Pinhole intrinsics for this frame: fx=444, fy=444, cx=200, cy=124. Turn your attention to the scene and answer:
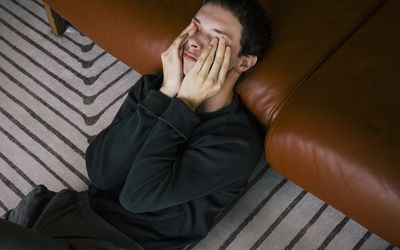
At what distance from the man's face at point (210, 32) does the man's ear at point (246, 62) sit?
4 centimetres

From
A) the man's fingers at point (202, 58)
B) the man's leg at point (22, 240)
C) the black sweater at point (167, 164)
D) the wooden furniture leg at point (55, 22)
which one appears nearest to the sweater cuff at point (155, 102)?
the black sweater at point (167, 164)

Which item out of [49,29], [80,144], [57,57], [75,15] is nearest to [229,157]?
[80,144]

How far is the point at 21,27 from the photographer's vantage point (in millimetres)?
1839

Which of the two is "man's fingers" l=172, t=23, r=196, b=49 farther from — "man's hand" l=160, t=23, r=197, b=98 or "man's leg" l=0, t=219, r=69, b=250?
"man's leg" l=0, t=219, r=69, b=250

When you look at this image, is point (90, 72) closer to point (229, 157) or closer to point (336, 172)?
point (229, 157)

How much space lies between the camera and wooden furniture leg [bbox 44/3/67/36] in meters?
1.70

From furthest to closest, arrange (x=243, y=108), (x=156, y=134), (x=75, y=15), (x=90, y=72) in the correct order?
(x=90, y=72), (x=75, y=15), (x=243, y=108), (x=156, y=134)

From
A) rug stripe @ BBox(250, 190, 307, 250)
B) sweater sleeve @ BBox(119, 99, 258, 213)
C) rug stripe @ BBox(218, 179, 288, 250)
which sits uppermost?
sweater sleeve @ BBox(119, 99, 258, 213)

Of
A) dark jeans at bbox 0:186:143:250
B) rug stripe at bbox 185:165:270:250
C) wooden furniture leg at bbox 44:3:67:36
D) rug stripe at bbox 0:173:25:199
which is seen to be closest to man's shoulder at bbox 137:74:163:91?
dark jeans at bbox 0:186:143:250

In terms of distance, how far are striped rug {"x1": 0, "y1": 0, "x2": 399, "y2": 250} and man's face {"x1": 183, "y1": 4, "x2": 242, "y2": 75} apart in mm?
501

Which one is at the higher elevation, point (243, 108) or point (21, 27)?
point (21, 27)

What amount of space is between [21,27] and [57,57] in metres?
0.26

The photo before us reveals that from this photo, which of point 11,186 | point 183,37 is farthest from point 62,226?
point 183,37

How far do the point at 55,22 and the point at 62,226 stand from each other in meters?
0.96
